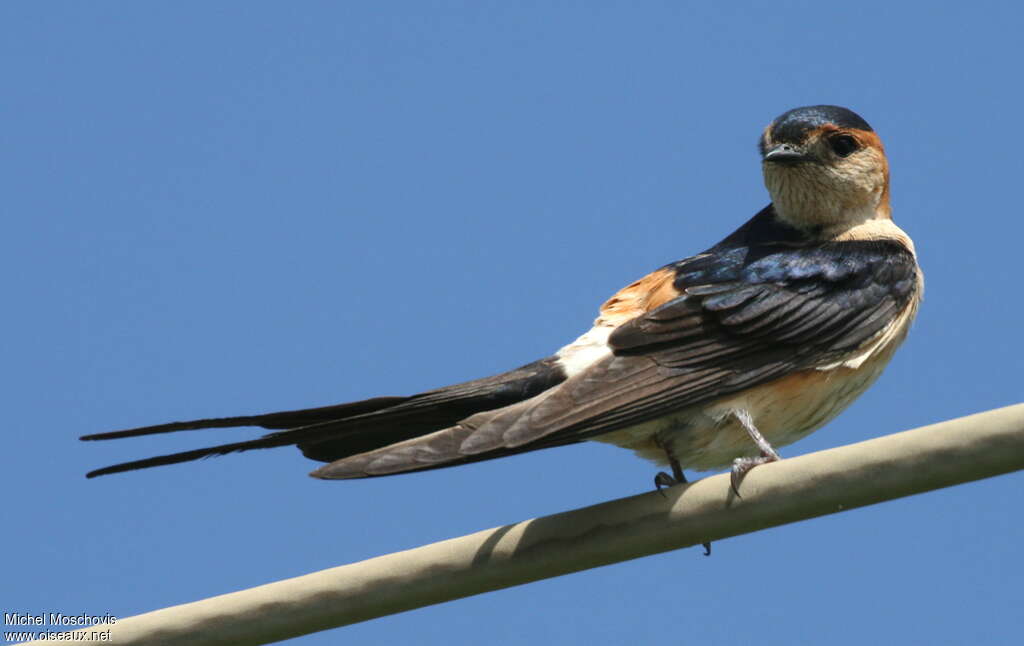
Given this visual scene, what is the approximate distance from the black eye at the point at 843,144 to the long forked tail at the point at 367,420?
4.54 feet

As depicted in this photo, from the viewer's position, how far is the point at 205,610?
3.20 m

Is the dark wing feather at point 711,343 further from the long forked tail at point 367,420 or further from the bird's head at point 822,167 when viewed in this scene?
the long forked tail at point 367,420

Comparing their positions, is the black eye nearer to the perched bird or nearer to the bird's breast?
the perched bird

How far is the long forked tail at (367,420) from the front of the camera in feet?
12.9

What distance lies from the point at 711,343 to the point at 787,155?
100 centimetres

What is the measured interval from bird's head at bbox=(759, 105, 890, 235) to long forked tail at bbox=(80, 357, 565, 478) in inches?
47.0

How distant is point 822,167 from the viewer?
516cm

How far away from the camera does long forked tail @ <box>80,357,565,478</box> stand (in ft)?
12.9

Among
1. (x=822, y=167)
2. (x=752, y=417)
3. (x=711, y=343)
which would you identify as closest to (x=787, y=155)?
(x=822, y=167)

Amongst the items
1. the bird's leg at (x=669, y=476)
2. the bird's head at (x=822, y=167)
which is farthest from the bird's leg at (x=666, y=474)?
the bird's head at (x=822, y=167)

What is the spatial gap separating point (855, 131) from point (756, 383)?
125 centimetres

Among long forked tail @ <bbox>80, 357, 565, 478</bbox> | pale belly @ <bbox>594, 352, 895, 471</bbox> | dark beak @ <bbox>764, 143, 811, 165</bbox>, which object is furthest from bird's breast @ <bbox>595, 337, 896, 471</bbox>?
dark beak @ <bbox>764, 143, 811, 165</bbox>

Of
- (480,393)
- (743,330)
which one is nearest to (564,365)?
(480,393)

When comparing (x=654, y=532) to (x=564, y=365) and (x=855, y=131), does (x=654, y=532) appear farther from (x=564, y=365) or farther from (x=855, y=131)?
(x=855, y=131)
